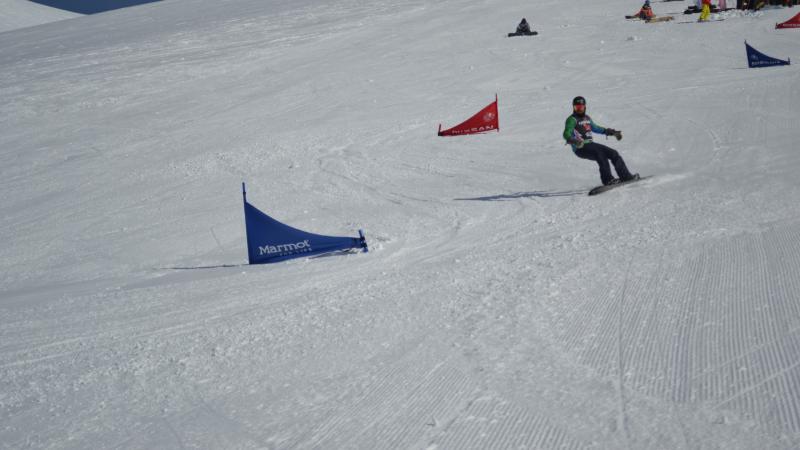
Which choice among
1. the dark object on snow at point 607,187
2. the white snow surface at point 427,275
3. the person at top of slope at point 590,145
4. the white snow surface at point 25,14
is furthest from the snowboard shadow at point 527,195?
the white snow surface at point 25,14

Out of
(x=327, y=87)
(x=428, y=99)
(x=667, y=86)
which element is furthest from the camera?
(x=327, y=87)

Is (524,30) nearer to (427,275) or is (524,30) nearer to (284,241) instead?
(284,241)

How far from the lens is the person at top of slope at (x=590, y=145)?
9.42 meters

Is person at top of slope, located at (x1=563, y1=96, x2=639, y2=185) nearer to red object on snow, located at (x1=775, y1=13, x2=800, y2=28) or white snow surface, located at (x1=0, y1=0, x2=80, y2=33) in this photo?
red object on snow, located at (x1=775, y1=13, x2=800, y2=28)

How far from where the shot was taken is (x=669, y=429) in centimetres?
374

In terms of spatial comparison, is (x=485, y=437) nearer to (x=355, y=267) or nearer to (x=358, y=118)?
Answer: (x=355, y=267)

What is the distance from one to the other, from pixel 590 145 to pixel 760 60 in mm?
8975

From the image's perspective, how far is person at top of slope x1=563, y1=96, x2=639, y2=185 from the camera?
9.42 metres

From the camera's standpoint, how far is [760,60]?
1620 cm

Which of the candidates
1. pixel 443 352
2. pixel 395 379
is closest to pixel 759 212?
pixel 443 352

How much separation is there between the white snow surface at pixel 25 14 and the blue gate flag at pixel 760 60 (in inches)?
3193

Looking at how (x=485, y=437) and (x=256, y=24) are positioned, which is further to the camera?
(x=256, y=24)

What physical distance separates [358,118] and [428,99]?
2254mm

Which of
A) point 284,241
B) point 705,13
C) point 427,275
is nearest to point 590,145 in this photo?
point 427,275
